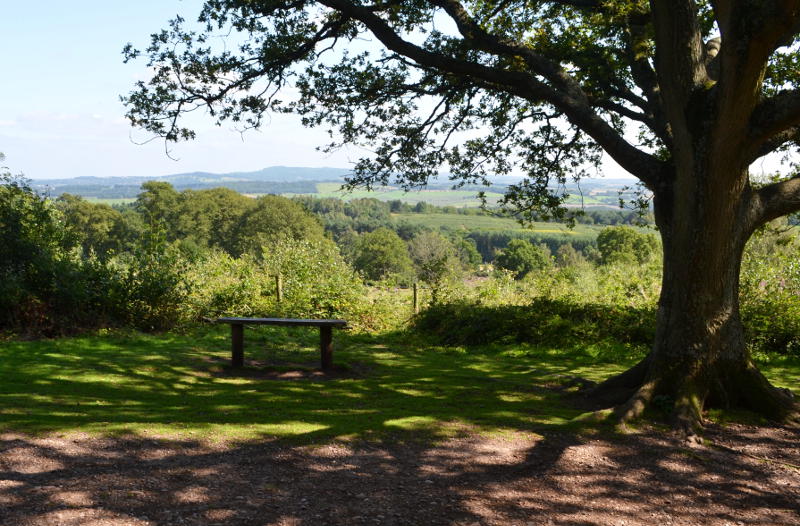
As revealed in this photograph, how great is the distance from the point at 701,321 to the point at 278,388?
17.9 feet

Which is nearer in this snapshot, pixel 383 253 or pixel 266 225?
pixel 266 225

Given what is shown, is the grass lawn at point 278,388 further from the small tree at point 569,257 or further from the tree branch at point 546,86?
the small tree at point 569,257

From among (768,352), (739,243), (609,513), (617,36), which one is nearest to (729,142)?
(739,243)

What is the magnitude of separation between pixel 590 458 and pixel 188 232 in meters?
63.5

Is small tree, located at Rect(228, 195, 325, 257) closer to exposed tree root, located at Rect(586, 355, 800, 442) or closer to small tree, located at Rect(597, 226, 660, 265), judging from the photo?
small tree, located at Rect(597, 226, 660, 265)

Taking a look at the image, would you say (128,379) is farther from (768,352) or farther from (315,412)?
(768,352)

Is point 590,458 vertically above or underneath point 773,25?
underneath

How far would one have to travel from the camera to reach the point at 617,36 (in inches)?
403

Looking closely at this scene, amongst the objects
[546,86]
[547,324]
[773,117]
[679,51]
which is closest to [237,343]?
[546,86]

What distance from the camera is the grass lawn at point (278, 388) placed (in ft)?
20.2

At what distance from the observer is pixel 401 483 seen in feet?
15.8

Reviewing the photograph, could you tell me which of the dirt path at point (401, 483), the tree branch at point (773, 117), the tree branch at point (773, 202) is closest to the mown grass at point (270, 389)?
the dirt path at point (401, 483)

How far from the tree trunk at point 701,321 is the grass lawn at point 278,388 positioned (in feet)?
3.66

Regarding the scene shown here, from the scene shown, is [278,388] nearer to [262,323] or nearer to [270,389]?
[270,389]
